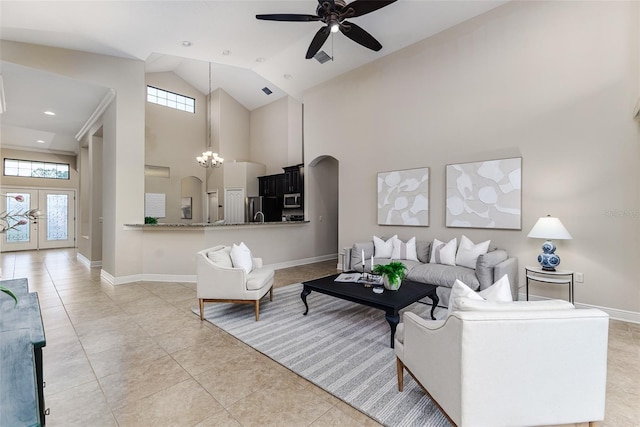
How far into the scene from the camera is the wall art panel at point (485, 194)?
399 cm

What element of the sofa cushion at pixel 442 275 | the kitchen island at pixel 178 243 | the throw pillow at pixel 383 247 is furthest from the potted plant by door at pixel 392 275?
the kitchen island at pixel 178 243

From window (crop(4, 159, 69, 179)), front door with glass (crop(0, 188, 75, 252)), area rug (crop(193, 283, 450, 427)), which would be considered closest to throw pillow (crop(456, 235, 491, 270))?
area rug (crop(193, 283, 450, 427))

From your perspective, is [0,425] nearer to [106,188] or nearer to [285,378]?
[285,378]

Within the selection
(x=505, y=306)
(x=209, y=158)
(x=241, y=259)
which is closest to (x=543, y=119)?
(x=505, y=306)

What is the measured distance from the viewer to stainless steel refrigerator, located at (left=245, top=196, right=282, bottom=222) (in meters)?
8.36

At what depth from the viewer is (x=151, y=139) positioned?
849 cm

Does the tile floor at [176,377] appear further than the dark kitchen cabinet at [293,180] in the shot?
No

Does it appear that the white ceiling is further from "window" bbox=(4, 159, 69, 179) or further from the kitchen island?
"window" bbox=(4, 159, 69, 179)

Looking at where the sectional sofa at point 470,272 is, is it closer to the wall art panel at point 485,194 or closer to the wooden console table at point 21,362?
the wall art panel at point 485,194

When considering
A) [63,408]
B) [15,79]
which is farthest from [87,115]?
[63,408]

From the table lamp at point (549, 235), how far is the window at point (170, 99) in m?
9.66

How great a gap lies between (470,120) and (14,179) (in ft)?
40.9

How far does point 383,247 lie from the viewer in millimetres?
4848

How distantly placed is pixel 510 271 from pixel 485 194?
117cm
